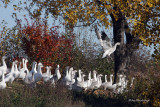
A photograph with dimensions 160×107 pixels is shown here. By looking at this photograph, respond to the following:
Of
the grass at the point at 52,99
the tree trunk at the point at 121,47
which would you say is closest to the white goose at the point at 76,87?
the grass at the point at 52,99

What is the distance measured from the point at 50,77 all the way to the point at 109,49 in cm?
349

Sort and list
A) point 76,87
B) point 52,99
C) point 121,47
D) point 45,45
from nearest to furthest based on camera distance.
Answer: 1. point 52,99
2. point 76,87
3. point 121,47
4. point 45,45

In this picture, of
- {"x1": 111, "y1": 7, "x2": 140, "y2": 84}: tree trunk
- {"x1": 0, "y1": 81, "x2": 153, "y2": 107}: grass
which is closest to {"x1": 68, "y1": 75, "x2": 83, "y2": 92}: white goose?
{"x1": 0, "y1": 81, "x2": 153, "y2": 107}: grass

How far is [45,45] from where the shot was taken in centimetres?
2088

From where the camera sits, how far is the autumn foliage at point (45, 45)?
20781mm

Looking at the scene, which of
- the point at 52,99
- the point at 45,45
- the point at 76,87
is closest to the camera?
the point at 52,99

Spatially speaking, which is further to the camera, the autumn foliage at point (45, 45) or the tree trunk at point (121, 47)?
the autumn foliage at point (45, 45)

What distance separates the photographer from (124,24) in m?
18.8

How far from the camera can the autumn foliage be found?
20.8 m

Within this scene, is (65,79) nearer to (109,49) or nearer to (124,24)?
(109,49)

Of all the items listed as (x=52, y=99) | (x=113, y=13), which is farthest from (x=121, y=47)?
(x=52, y=99)

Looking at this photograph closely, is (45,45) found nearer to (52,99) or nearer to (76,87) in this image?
(76,87)

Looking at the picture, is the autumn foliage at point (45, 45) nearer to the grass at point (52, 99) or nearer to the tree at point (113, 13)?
the tree at point (113, 13)

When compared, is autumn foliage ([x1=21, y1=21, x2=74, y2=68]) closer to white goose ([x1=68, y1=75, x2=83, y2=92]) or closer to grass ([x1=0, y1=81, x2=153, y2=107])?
white goose ([x1=68, y1=75, x2=83, y2=92])
